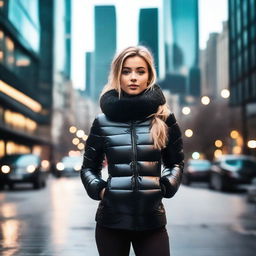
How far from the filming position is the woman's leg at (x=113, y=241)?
9.39ft

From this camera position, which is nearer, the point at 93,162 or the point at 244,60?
the point at 93,162

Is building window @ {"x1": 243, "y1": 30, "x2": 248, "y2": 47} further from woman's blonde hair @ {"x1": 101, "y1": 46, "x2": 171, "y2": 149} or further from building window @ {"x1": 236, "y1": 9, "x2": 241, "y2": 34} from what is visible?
woman's blonde hair @ {"x1": 101, "y1": 46, "x2": 171, "y2": 149}

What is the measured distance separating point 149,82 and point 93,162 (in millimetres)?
535

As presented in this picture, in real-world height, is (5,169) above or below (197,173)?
above

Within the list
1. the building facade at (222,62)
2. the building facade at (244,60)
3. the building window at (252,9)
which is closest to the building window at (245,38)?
the building facade at (244,60)

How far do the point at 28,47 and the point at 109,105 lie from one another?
5695cm

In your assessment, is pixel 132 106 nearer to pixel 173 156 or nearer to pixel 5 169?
pixel 173 156

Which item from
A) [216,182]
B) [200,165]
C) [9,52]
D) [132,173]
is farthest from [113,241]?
[9,52]

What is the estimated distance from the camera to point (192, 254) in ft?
22.6

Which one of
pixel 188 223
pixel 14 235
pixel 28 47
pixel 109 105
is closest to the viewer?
pixel 109 105

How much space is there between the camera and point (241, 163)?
891 inches

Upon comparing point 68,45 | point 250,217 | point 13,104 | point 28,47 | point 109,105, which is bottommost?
point 250,217

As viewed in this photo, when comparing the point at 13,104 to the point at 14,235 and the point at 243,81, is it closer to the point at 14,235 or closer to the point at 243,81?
the point at 243,81

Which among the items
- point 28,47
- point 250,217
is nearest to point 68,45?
point 28,47
